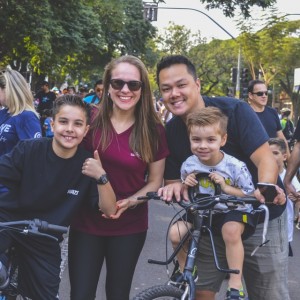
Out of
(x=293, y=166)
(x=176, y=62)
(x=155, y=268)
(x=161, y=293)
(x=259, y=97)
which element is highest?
(x=176, y=62)

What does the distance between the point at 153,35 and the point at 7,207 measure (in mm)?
34727

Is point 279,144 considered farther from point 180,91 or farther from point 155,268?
point 180,91

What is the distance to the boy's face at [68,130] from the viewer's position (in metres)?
3.24

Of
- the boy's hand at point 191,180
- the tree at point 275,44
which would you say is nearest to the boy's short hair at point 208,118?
the boy's hand at point 191,180

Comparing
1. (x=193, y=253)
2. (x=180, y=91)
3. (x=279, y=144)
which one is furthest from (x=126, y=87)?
(x=279, y=144)

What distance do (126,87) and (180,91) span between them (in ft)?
1.03

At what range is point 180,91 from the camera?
10.8ft

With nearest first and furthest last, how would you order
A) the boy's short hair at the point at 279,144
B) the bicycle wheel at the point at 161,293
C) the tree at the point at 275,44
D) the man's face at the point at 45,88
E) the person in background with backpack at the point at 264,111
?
the bicycle wheel at the point at 161,293 < the boy's short hair at the point at 279,144 < the person in background with backpack at the point at 264,111 < the man's face at the point at 45,88 < the tree at the point at 275,44

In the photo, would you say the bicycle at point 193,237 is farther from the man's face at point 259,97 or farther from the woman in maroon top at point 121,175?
the man's face at point 259,97

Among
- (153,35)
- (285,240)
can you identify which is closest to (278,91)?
(153,35)

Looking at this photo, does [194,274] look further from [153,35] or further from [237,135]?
[153,35]

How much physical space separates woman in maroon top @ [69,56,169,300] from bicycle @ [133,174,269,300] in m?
0.29

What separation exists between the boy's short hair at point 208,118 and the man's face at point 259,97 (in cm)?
444

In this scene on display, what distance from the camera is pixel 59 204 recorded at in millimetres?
3277
